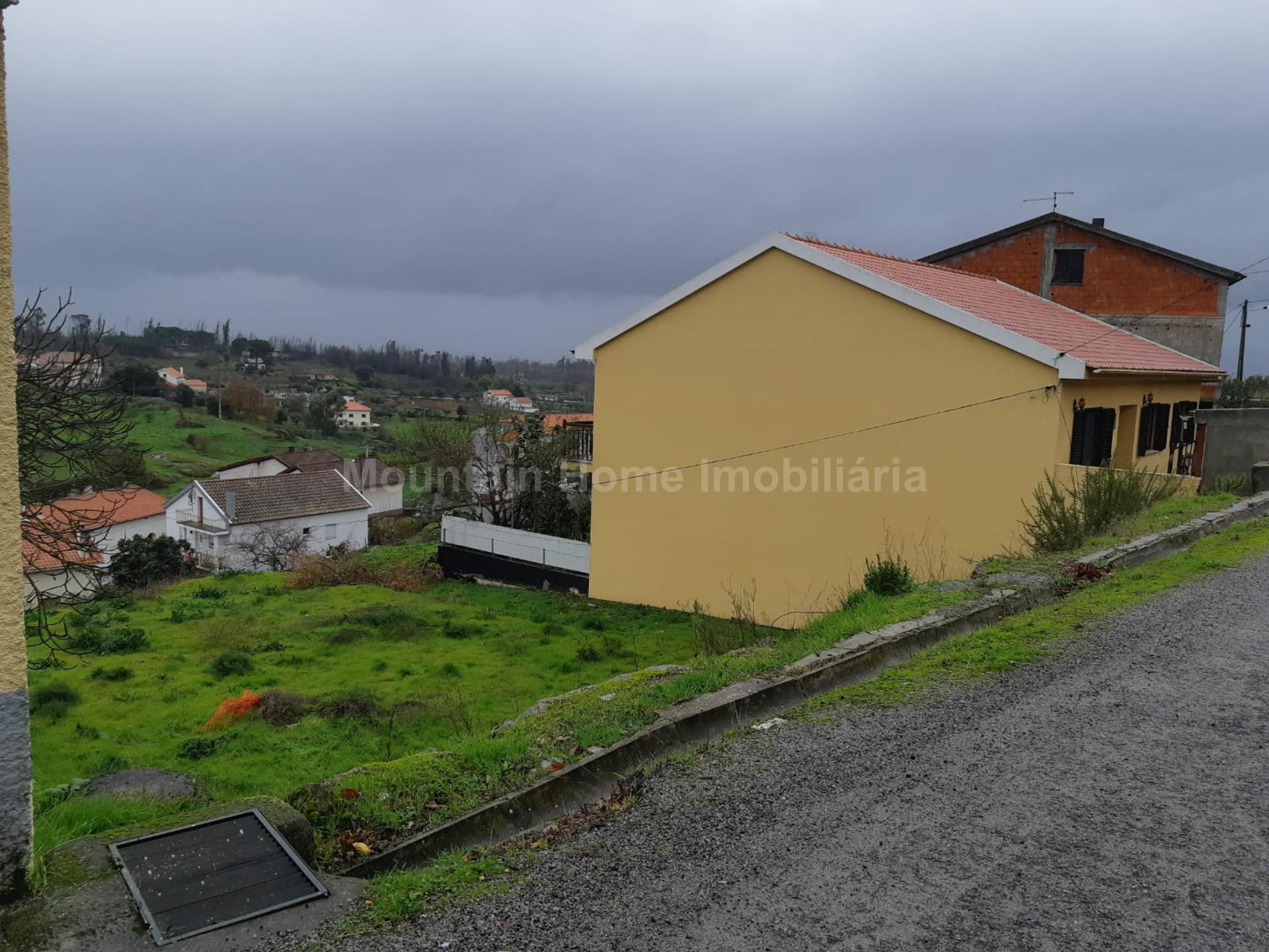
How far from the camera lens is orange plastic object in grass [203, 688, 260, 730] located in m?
11.8

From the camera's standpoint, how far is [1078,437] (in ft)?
44.2

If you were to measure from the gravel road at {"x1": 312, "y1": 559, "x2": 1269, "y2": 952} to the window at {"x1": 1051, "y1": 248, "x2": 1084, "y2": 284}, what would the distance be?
23.0 metres

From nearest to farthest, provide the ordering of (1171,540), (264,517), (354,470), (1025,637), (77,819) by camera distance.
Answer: (77,819), (1025,637), (1171,540), (264,517), (354,470)

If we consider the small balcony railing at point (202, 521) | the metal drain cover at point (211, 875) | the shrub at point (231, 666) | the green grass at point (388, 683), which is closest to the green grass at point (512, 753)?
the green grass at point (388, 683)

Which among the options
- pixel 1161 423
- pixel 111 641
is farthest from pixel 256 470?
pixel 1161 423

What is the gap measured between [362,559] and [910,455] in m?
19.3

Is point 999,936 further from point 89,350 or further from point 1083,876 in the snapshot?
point 89,350

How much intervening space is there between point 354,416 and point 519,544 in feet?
213

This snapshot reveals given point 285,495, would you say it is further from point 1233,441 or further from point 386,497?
point 1233,441

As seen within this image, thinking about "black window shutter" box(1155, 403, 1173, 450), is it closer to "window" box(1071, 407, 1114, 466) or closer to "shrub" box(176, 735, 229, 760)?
"window" box(1071, 407, 1114, 466)

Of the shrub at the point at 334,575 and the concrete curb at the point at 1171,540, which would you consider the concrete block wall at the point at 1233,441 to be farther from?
the shrub at the point at 334,575

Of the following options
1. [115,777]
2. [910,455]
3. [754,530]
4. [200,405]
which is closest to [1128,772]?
[115,777]

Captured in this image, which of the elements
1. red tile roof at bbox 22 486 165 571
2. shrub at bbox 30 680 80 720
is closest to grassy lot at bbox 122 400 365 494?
shrub at bbox 30 680 80 720

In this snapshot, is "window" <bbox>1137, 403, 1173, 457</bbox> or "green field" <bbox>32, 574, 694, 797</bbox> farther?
"window" <bbox>1137, 403, 1173, 457</bbox>
